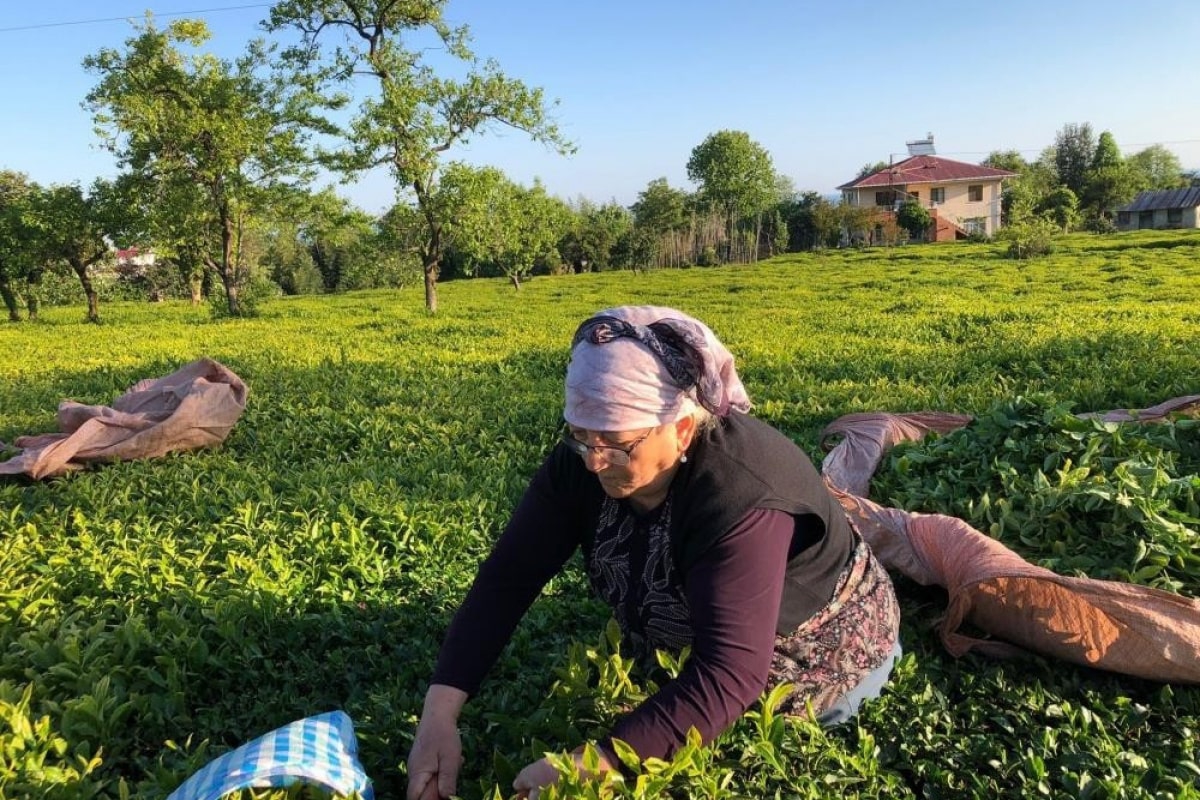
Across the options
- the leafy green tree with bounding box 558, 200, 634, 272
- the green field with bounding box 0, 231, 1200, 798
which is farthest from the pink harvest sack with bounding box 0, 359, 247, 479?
the leafy green tree with bounding box 558, 200, 634, 272

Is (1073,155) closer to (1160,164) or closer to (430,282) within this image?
(1160,164)

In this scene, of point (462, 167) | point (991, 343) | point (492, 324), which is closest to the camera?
point (991, 343)

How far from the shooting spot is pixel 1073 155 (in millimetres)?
48656

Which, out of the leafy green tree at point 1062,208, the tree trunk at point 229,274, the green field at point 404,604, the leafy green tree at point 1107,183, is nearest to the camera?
the green field at point 404,604

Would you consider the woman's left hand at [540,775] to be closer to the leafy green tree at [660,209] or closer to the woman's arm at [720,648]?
the woman's arm at [720,648]

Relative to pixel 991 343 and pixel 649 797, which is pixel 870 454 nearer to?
pixel 649 797

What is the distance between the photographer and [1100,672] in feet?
8.13

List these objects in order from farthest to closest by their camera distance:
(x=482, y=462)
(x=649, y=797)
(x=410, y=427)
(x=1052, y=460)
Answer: (x=410, y=427) → (x=482, y=462) → (x=1052, y=460) → (x=649, y=797)

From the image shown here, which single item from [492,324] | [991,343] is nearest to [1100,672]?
[991,343]

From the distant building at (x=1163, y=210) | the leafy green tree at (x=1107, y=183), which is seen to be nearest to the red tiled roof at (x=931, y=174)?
the leafy green tree at (x=1107, y=183)

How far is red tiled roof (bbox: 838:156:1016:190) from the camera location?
41.5 meters

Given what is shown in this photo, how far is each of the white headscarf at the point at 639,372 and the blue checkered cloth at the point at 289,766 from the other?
0.93m

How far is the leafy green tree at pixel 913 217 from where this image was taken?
117 ft

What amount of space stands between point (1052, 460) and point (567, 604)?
211 centimetres
